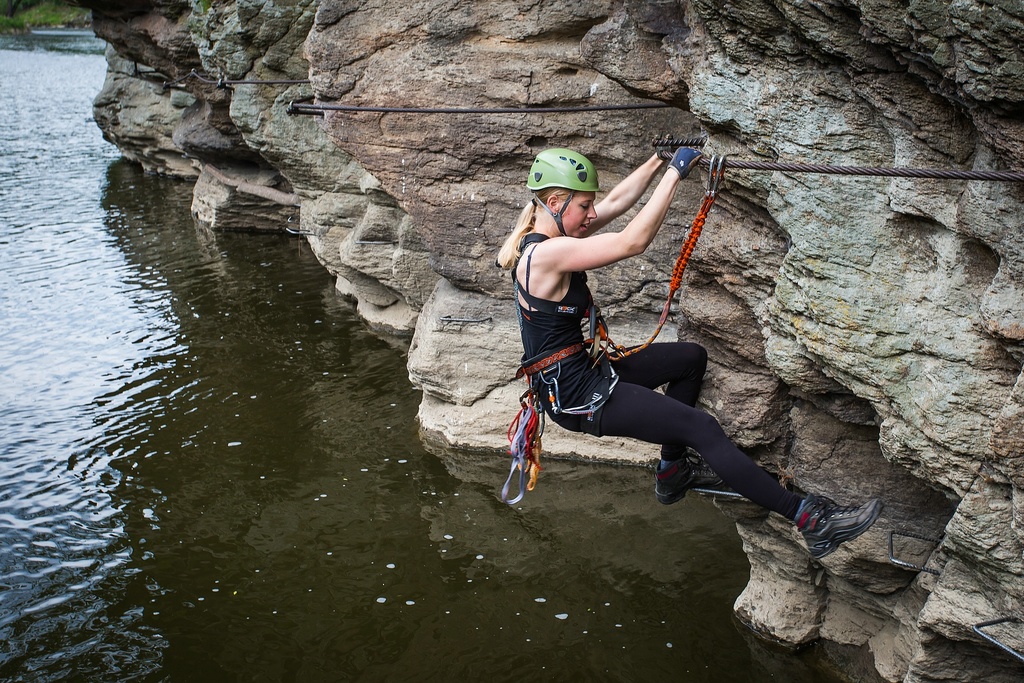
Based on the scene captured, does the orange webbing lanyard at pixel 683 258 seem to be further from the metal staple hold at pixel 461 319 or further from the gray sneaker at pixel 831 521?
the metal staple hold at pixel 461 319

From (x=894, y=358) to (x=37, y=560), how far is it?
211 inches

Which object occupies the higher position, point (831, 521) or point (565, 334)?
point (565, 334)

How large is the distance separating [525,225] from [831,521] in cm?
201

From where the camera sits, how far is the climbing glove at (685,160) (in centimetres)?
399

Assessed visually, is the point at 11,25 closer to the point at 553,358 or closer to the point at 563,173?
the point at 563,173

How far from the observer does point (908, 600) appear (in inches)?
185

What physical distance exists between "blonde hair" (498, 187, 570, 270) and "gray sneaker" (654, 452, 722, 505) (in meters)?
1.36

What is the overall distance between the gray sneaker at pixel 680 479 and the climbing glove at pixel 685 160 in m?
1.62

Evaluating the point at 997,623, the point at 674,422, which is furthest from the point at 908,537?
the point at 674,422

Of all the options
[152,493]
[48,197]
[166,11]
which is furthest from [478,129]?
[48,197]

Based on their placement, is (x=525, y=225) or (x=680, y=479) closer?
(x=525, y=225)

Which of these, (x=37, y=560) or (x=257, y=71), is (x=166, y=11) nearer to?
(x=257, y=71)

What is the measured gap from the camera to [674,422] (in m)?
4.32

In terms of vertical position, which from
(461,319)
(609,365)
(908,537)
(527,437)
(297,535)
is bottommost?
(297,535)
